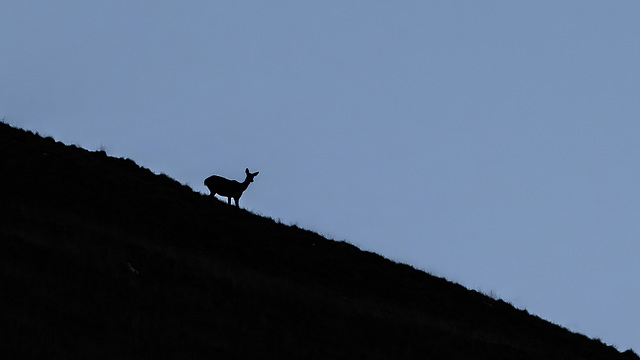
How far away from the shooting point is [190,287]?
25969mm

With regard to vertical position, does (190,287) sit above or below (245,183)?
below

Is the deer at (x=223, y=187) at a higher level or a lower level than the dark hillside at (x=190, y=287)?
higher

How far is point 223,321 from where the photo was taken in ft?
77.7

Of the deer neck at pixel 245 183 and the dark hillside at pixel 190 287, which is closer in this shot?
the dark hillside at pixel 190 287

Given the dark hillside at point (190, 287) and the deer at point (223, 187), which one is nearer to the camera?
the dark hillside at point (190, 287)

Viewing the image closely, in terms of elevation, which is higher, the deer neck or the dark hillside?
the deer neck

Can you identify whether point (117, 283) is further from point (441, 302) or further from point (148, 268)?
point (441, 302)

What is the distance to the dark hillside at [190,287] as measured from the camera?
21.1m

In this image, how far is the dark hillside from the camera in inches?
830

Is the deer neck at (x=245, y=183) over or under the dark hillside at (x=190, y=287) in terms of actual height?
over

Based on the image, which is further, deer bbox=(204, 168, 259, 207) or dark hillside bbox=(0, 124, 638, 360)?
deer bbox=(204, 168, 259, 207)

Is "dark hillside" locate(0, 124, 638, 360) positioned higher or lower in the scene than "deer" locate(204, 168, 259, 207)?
lower

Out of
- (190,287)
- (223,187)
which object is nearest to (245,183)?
(223,187)

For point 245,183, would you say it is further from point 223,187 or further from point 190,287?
point 190,287
